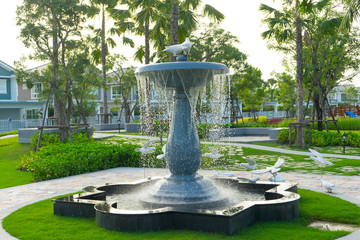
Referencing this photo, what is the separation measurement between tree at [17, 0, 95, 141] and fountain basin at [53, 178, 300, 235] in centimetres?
1072

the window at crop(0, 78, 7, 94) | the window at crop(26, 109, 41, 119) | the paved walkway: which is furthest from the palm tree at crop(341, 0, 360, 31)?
the window at crop(26, 109, 41, 119)

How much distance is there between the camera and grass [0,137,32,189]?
10.1 m

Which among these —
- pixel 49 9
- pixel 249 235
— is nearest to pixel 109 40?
pixel 49 9

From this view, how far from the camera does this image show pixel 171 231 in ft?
16.6

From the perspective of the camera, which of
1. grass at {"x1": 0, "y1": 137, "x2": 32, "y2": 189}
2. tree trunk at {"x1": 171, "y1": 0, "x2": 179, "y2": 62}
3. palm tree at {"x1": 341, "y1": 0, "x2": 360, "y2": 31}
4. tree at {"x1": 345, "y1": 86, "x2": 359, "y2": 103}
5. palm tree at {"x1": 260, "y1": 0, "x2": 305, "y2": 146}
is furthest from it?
tree at {"x1": 345, "y1": 86, "x2": 359, "y2": 103}

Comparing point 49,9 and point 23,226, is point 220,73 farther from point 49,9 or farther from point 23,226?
point 49,9

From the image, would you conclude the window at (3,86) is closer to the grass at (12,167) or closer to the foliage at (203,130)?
the grass at (12,167)

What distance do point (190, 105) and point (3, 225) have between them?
3491mm

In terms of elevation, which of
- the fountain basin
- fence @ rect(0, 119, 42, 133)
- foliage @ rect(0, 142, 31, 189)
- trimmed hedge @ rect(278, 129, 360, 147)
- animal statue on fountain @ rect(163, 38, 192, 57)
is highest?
animal statue on fountain @ rect(163, 38, 192, 57)

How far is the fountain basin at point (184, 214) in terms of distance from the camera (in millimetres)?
4953

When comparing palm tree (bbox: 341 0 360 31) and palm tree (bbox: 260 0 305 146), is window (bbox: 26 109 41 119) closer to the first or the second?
palm tree (bbox: 260 0 305 146)

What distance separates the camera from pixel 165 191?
20.8 ft

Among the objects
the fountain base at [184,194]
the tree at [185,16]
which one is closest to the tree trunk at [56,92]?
the tree at [185,16]

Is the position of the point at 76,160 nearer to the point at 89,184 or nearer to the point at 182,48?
the point at 89,184
